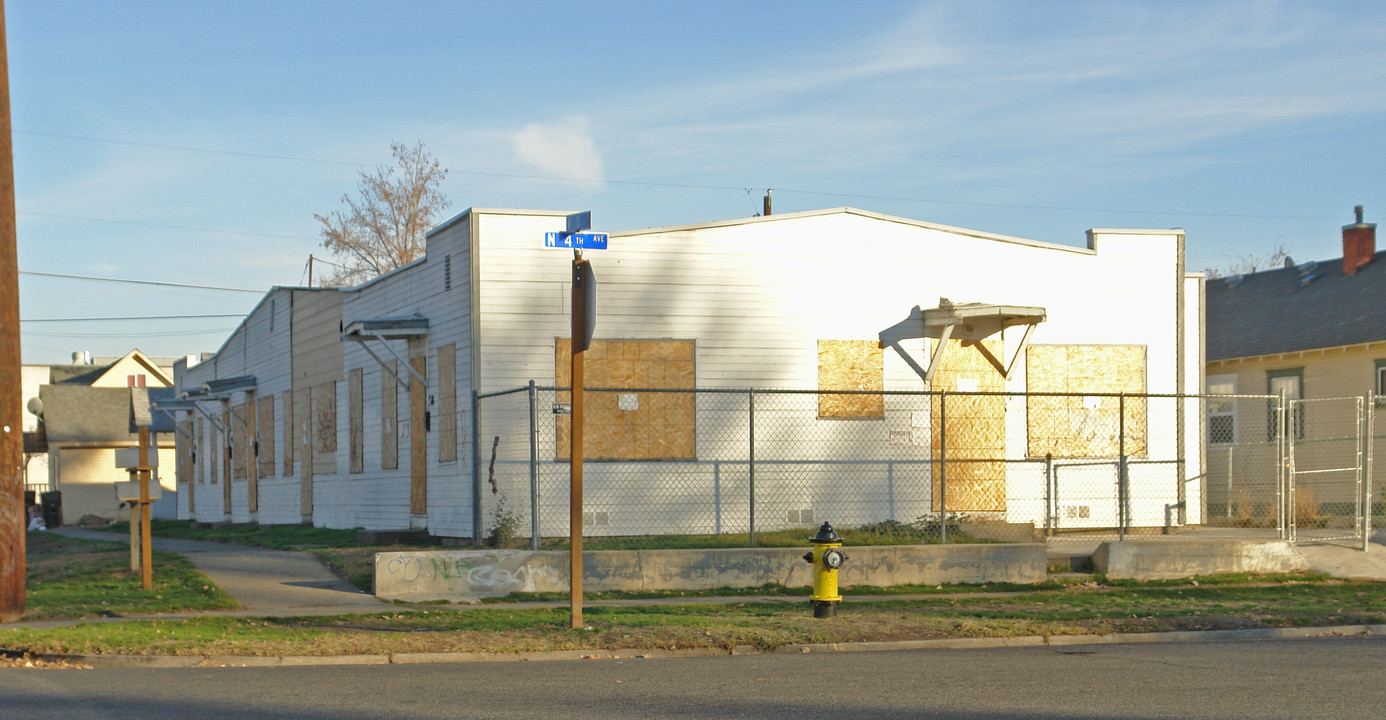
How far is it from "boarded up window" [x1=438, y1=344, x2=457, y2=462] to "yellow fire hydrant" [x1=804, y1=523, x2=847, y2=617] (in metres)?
9.08

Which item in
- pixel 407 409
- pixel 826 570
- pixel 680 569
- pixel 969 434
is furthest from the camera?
pixel 407 409

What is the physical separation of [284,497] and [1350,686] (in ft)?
82.2

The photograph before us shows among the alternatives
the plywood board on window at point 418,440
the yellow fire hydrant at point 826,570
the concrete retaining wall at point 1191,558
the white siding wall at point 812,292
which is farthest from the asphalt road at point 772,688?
the plywood board on window at point 418,440

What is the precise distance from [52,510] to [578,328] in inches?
1485

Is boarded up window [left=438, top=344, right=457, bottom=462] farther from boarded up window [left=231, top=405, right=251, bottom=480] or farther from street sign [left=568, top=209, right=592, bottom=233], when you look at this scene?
boarded up window [left=231, top=405, right=251, bottom=480]

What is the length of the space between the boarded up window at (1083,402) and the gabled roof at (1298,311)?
7760 mm

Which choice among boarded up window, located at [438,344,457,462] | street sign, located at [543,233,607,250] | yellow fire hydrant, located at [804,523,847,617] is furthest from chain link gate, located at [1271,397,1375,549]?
street sign, located at [543,233,607,250]

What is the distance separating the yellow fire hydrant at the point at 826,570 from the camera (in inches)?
512

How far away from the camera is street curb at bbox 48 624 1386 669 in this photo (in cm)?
1066

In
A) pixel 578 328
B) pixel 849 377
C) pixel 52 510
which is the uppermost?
pixel 578 328

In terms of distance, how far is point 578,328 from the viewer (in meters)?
11.6

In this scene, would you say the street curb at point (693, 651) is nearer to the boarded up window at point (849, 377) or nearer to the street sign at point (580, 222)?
the street sign at point (580, 222)

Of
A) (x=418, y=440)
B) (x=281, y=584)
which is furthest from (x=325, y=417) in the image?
(x=281, y=584)

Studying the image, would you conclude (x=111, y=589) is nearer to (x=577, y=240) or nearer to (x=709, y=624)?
(x=709, y=624)
